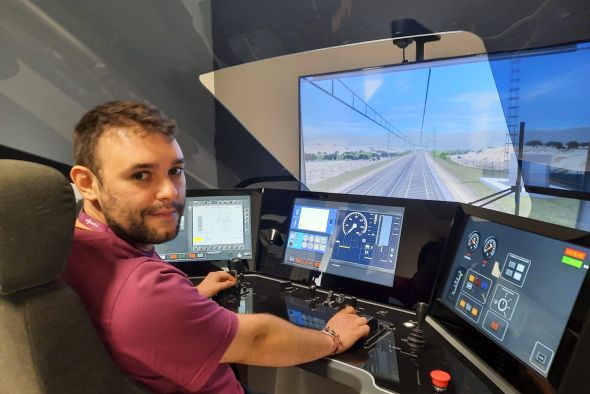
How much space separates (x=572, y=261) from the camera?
3.24 feet

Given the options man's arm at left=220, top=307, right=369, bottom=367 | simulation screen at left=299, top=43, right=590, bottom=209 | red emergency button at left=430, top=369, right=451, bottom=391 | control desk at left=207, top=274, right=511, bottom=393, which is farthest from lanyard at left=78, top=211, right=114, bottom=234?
simulation screen at left=299, top=43, right=590, bottom=209

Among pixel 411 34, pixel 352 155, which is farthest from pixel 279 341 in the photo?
pixel 411 34

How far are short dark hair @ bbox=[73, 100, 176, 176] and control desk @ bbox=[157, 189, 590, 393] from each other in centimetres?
79

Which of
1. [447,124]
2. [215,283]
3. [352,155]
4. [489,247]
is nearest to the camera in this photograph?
[489,247]

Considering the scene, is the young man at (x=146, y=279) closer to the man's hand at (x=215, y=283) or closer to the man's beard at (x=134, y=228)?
the man's beard at (x=134, y=228)

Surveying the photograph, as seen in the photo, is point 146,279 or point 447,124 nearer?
point 146,279

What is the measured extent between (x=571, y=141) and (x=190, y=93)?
2.00 metres

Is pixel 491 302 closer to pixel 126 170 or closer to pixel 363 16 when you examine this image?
pixel 126 170

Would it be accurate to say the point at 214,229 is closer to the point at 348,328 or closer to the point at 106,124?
the point at 348,328

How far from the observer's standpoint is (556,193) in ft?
5.64

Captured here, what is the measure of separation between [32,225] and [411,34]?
6.02ft

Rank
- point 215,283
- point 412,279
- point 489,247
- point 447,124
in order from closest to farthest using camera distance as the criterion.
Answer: point 489,247
point 412,279
point 215,283
point 447,124

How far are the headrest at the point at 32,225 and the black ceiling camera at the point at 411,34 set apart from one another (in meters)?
1.74

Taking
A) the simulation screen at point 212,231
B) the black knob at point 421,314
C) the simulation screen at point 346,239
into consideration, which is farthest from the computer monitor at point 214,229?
the black knob at point 421,314
